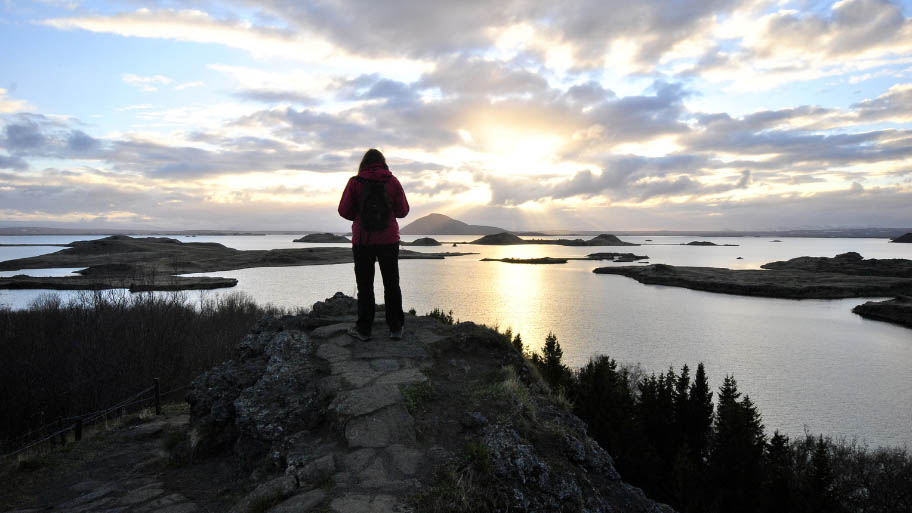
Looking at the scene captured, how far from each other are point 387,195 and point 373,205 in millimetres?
296

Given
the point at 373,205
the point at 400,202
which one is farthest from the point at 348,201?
the point at 400,202

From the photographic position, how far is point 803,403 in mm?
25562

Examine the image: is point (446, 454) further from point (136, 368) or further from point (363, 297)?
point (136, 368)

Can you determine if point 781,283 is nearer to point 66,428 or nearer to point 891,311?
point 891,311

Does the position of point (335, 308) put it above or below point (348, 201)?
below

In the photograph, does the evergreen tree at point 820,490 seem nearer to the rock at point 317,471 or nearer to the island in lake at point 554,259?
the rock at point 317,471

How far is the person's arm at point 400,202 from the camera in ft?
23.8

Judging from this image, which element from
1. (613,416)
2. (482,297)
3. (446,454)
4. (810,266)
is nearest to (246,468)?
(446,454)

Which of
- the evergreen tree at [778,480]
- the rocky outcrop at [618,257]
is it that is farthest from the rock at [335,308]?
the rocky outcrop at [618,257]

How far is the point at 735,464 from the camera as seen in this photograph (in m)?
16.4

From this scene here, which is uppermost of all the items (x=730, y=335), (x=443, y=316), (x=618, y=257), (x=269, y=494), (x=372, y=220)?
(x=372, y=220)

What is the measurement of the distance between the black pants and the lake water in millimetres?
23565

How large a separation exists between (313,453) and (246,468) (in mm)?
1318

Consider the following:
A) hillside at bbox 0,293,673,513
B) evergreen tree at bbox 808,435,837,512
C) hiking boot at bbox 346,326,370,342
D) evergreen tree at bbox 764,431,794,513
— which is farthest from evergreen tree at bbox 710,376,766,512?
hiking boot at bbox 346,326,370,342
